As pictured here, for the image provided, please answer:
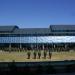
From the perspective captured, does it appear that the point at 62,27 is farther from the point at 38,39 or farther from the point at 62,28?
the point at 38,39

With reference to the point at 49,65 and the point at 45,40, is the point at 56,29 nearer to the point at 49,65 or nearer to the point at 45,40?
the point at 45,40

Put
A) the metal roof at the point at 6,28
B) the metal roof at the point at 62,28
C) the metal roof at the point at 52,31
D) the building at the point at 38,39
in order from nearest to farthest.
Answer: the building at the point at 38,39, the metal roof at the point at 52,31, the metal roof at the point at 62,28, the metal roof at the point at 6,28

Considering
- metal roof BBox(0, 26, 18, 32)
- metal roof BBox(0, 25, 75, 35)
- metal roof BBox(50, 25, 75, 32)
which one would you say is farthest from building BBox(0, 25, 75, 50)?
metal roof BBox(0, 26, 18, 32)

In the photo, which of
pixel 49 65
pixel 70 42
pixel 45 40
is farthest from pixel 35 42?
pixel 49 65

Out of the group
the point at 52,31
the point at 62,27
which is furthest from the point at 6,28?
the point at 62,27

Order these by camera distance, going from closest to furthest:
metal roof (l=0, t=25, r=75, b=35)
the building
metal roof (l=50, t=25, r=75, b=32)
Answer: the building, metal roof (l=0, t=25, r=75, b=35), metal roof (l=50, t=25, r=75, b=32)

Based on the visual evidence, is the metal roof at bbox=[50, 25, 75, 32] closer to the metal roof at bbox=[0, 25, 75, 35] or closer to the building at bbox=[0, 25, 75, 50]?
the metal roof at bbox=[0, 25, 75, 35]

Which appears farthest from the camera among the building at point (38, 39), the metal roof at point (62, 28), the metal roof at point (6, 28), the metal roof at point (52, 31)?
the metal roof at point (6, 28)

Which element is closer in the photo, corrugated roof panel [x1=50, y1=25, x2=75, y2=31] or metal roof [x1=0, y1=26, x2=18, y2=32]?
corrugated roof panel [x1=50, y1=25, x2=75, y2=31]

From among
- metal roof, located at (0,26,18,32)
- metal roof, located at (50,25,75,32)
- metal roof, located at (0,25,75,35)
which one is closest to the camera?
metal roof, located at (0,25,75,35)

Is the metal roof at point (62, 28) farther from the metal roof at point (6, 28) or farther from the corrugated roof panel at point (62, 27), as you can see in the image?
the metal roof at point (6, 28)

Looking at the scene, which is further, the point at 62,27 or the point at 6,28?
the point at 6,28

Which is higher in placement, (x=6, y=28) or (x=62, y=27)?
(x=6, y=28)

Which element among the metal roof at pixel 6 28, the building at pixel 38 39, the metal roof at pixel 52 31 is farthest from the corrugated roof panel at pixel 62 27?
the metal roof at pixel 6 28
